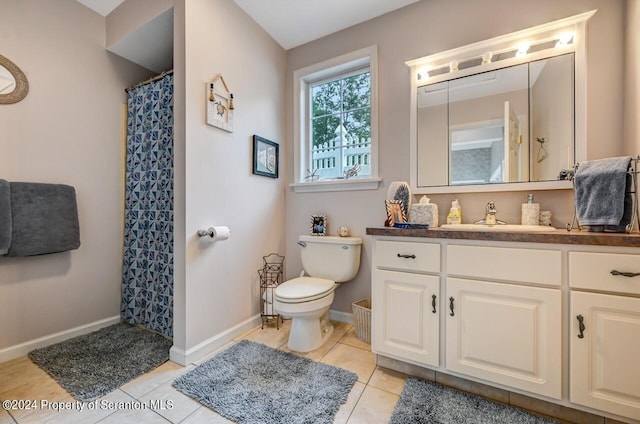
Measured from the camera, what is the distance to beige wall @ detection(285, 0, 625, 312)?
4.85 feet

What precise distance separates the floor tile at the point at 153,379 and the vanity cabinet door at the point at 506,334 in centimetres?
156

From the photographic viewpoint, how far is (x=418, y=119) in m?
1.96

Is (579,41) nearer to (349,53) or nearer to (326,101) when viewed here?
(349,53)

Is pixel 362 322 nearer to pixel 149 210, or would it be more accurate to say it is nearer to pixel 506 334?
pixel 506 334

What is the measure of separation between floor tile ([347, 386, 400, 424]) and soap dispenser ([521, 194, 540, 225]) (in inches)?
49.9

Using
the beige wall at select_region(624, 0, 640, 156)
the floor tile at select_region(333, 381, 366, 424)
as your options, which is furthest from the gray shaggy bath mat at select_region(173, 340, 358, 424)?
the beige wall at select_region(624, 0, 640, 156)

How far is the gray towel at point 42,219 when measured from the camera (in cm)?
165

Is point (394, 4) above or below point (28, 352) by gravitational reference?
above

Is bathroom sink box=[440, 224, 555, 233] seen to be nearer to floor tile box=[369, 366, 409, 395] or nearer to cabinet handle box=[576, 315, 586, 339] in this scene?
cabinet handle box=[576, 315, 586, 339]

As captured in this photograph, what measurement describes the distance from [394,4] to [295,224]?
6.42 feet

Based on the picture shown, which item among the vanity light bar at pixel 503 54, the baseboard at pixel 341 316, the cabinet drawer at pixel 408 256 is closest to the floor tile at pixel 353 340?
the baseboard at pixel 341 316

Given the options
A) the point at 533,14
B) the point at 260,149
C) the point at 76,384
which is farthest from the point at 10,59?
the point at 533,14

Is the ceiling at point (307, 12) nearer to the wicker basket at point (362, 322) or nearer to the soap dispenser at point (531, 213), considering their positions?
the soap dispenser at point (531, 213)

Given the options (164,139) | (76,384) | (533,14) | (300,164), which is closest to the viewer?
(76,384)
